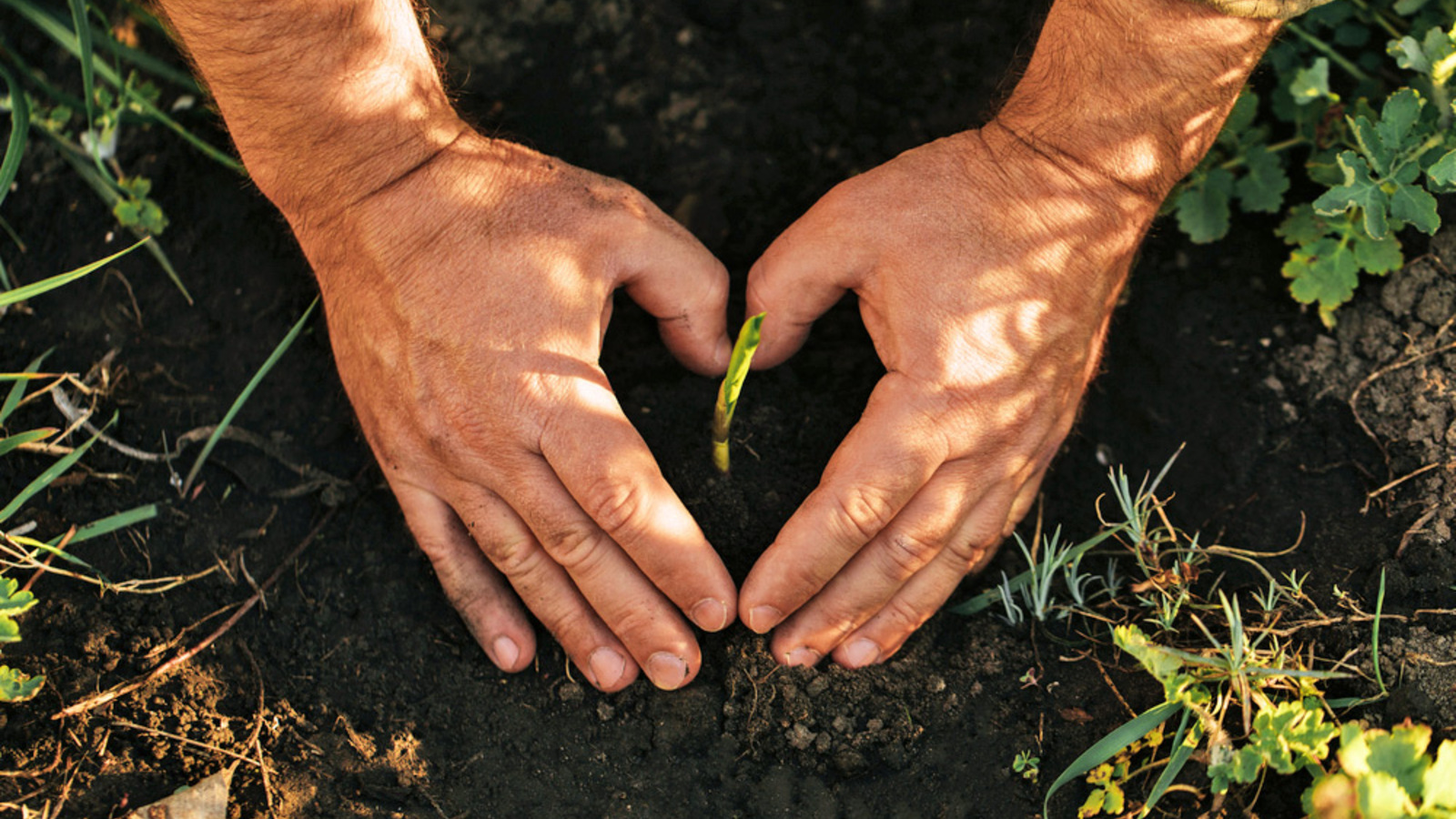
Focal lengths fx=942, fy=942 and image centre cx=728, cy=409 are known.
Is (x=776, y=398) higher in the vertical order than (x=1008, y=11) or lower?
lower

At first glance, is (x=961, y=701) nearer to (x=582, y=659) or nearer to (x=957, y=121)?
(x=582, y=659)

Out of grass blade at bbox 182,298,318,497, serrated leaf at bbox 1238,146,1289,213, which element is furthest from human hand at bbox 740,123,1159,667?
grass blade at bbox 182,298,318,497

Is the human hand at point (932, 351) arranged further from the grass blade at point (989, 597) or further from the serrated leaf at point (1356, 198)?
the serrated leaf at point (1356, 198)

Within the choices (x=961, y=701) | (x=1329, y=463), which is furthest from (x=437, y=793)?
(x=1329, y=463)

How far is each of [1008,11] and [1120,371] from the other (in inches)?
33.0

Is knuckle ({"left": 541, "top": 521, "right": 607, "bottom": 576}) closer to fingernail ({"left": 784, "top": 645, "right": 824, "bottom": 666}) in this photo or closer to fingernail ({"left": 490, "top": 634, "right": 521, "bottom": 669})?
fingernail ({"left": 490, "top": 634, "right": 521, "bottom": 669})

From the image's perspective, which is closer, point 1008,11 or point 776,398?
point 776,398

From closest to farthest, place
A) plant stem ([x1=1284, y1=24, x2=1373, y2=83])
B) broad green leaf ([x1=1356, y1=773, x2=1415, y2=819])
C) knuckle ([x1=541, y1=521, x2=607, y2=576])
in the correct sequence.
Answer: broad green leaf ([x1=1356, y1=773, x2=1415, y2=819]) → knuckle ([x1=541, y1=521, x2=607, y2=576]) → plant stem ([x1=1284, y1=24, x2=1373, y2=83])

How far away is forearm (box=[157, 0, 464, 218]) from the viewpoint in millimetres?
1496

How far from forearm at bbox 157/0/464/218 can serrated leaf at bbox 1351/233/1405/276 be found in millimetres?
1644

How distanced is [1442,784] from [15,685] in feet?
5.98

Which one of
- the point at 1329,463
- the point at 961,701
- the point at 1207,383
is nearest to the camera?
the point at 961,701

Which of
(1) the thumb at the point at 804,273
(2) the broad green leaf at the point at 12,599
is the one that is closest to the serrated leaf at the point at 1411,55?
(1) the thumb at the point at 804,273

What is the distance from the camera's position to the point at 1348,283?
1.73 metres
